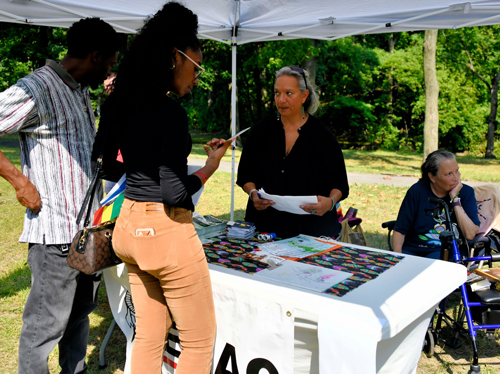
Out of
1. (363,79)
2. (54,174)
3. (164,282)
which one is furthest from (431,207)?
(363,79)

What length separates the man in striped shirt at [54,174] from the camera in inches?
73.4

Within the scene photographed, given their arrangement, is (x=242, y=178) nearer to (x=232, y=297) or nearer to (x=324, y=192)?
(x=324, y=192)

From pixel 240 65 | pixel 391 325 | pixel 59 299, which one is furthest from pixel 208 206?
pixel 240 65

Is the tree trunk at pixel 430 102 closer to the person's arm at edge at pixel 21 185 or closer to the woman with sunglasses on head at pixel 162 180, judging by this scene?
the woman with sunglasses on head at pixel 162 180

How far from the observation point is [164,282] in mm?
1595

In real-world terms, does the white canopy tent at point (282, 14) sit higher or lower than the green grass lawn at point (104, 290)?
higher

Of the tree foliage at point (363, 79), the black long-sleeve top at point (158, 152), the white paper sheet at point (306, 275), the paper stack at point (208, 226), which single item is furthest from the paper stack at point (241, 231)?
the tree foliage at point (363, 79)

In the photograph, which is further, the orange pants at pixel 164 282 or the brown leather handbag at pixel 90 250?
the brown leather handbag at pixel 90 250

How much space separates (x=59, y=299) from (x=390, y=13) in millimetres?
3341

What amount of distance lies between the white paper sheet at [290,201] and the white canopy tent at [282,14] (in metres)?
1.87

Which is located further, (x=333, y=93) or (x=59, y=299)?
(x=333, y=93)

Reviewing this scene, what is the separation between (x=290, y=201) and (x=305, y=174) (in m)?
0.40

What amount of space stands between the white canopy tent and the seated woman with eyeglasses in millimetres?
1187

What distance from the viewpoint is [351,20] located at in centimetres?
388
